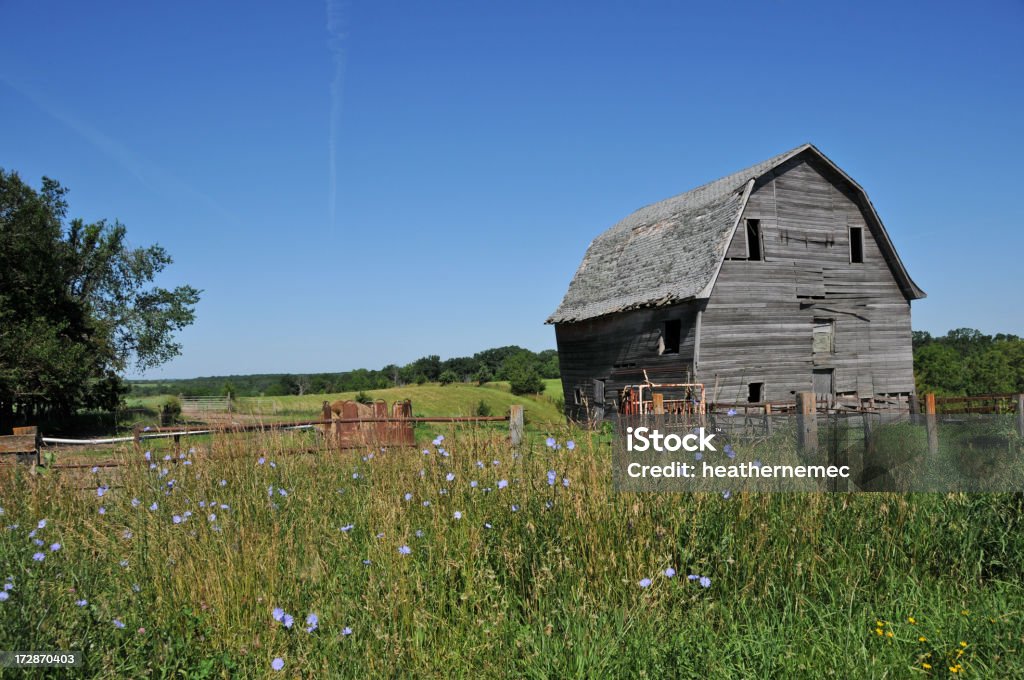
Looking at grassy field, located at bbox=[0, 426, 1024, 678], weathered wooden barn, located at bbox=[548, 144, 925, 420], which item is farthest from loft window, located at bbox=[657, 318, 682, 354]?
grassy field, located at bbox=[0, 426, 1024, 678]

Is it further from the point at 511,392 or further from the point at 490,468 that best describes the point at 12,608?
Result: the point at 511,392

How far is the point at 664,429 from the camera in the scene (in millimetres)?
7266

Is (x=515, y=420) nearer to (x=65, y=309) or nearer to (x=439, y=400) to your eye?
(x=65, y=309)

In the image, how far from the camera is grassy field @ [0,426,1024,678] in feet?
12.5

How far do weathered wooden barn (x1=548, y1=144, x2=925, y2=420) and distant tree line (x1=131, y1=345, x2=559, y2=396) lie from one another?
37812 mm

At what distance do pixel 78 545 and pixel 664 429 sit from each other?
18.1ft

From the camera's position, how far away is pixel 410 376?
74.5 m

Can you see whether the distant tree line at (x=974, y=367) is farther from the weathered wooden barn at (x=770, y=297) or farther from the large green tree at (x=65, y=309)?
the large green tree at (x=65, y=309)

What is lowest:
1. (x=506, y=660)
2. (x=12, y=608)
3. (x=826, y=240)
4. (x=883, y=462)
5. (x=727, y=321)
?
(x=506, y=660)

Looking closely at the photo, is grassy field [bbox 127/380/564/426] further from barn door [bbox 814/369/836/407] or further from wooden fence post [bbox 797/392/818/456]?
wooden fence post [bbox 797/392/818/456]

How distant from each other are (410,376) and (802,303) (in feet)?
188

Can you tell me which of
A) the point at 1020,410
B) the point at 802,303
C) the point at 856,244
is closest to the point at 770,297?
the point at 802,303

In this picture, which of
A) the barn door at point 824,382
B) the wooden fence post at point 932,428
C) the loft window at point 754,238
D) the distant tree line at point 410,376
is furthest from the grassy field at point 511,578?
the distant tree line at point 410,376

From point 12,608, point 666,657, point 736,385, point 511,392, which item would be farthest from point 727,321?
point 511,392
